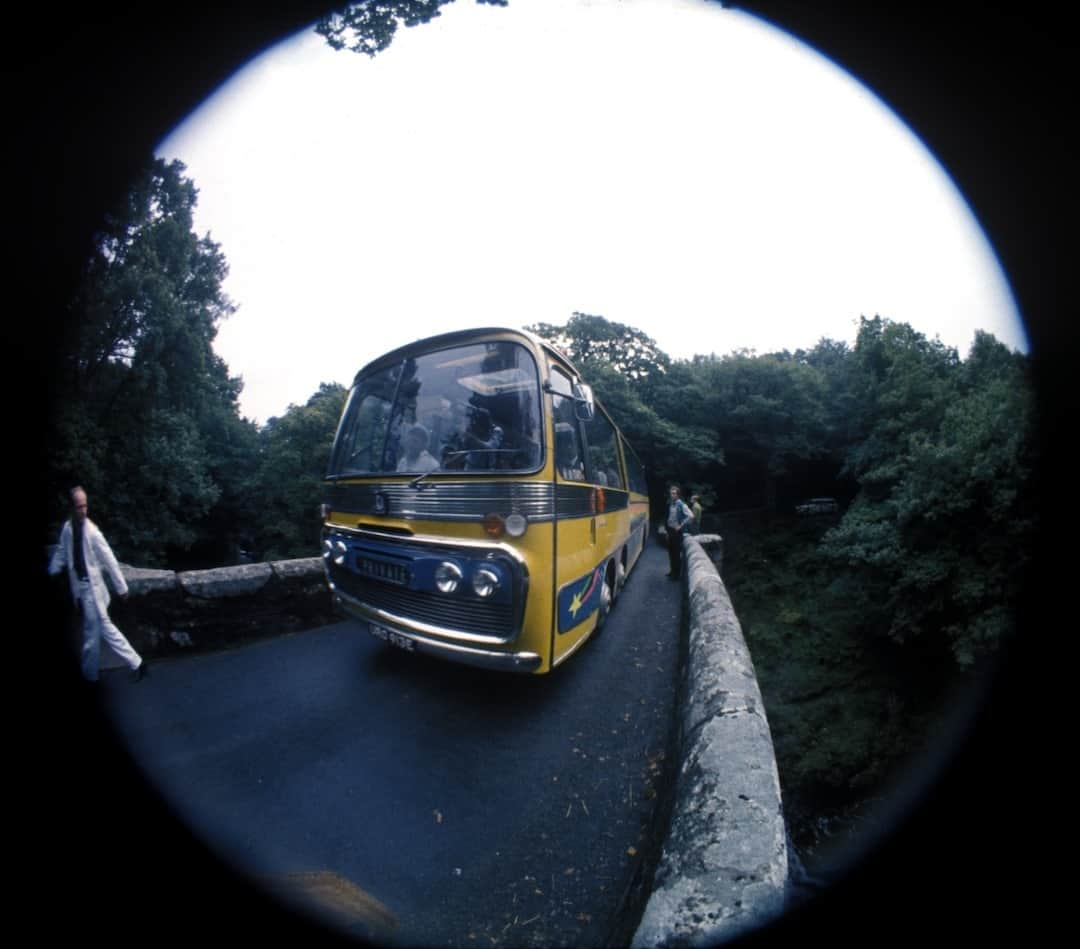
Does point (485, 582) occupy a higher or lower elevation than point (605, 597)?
higher

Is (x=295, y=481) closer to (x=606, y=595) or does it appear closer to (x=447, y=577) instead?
(x=606, y=595)

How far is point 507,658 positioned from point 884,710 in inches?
457

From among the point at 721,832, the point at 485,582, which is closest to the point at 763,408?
the point at 485,582

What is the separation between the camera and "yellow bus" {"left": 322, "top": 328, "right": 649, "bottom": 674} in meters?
2.51

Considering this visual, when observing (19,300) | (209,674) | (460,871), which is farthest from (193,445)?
(460,871)

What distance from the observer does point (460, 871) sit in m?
1.73

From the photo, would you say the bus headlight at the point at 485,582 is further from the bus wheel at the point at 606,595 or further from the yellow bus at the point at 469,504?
the bus wheel at the point at 606,595

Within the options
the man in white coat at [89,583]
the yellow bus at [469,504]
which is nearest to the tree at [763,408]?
the yellow bus at [469,504]

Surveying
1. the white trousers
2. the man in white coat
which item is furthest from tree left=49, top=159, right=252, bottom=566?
the white trousers

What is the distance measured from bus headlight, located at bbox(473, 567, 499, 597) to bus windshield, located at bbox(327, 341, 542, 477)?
68 centimetres

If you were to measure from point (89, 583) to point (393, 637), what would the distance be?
2546mm

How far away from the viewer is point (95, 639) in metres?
3.07

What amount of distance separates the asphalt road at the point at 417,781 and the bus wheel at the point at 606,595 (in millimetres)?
528

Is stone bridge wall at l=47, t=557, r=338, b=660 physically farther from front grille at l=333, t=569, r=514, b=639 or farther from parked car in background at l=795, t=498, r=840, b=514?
parked car in background at l=795, t=498, r=840, b=514
